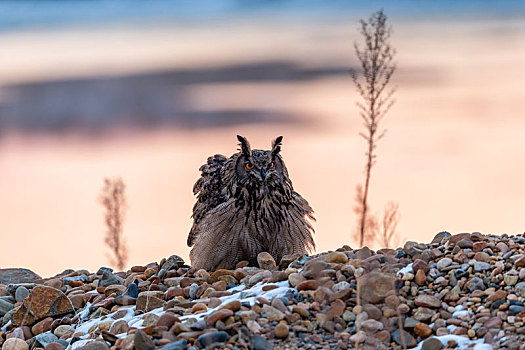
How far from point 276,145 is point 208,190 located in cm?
86

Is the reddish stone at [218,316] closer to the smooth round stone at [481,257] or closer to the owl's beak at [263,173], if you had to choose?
the smooth round stone at [481,257]

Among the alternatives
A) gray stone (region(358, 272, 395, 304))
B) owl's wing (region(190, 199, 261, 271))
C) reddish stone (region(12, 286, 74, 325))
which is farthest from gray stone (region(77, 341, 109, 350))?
owl's wing (region(190, 199, 261, 271))

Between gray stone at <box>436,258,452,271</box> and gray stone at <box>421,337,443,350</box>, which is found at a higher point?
gray stone at <box>436,258,452,271</box>

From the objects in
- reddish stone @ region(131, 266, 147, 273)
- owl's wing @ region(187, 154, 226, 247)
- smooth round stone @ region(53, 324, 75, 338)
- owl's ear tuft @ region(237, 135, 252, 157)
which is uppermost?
owl's ear tuft @ region(237, 135, 252, 157)

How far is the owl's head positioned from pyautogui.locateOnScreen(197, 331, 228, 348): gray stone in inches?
97.6

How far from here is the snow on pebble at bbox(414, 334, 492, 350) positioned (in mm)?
4965

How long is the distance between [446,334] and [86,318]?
3001 millimetres

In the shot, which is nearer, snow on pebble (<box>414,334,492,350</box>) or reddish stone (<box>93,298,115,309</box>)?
snow on pebble (<box>414,334,492,350</box>)

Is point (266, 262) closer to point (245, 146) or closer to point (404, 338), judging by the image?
point (245, 146)

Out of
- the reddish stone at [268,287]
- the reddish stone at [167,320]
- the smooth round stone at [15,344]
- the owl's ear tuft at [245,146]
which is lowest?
the smooth round stone at [15,344]

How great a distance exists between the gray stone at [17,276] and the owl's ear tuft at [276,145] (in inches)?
118

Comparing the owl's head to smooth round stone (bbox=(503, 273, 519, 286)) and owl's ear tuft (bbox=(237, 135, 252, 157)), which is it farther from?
smooth round stone (bbox=(503, 273, 519, 286))

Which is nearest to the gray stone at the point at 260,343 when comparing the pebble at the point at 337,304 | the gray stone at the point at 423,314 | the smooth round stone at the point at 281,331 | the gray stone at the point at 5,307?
the pebble at the point at 337,304

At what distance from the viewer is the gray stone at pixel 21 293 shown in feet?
25.3
